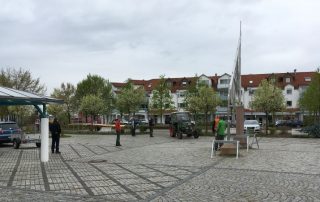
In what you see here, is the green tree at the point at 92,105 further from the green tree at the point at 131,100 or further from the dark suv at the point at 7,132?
the dark suv at the point at 7,132

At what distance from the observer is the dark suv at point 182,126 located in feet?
108

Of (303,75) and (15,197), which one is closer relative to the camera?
(15,197)

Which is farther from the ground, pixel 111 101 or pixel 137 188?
pixel 111 101

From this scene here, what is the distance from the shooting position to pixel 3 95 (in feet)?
49.4

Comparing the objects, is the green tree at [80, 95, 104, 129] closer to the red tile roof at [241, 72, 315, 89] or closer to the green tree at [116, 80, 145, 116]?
the green tree at [116, 80, 145, 116]

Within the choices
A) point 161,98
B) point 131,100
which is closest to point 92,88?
point 161,98

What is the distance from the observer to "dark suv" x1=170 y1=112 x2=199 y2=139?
3306 cm

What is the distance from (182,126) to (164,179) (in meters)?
21.1

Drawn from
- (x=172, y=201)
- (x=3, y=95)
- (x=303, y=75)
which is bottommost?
(x=172, y=201)

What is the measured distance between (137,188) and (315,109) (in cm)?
4970

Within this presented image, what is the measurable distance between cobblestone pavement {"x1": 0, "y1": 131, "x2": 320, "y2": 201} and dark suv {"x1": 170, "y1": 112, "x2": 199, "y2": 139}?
15.2 m

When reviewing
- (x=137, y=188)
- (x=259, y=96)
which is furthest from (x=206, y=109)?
(x=137, y=188)

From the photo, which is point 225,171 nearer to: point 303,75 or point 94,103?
point 94,103

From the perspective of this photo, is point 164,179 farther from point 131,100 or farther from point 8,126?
point 131,100
